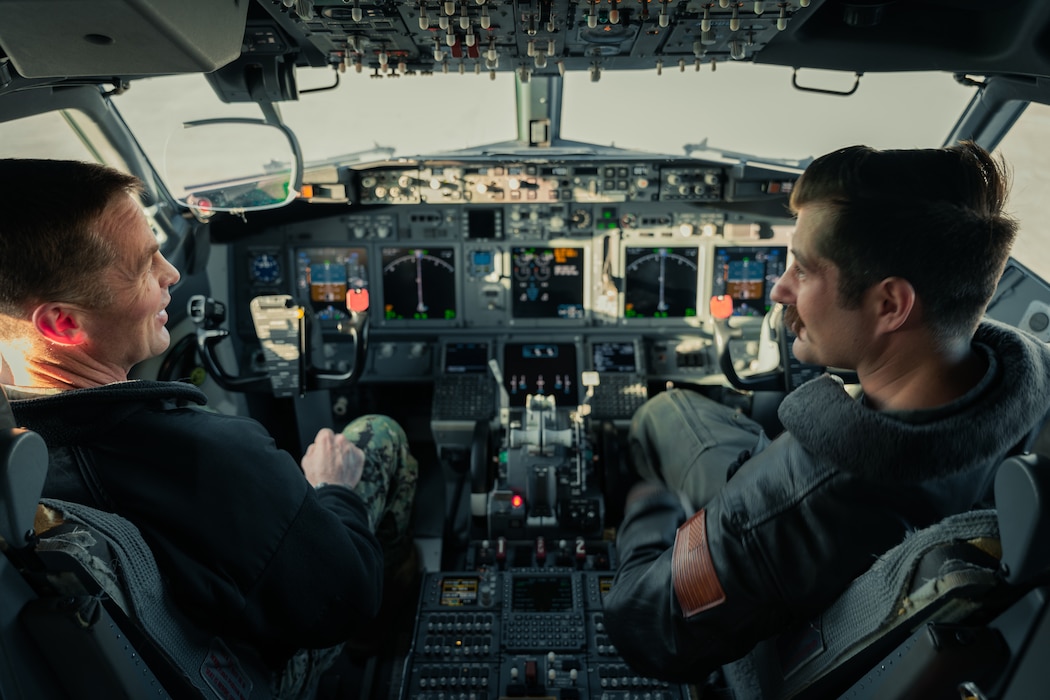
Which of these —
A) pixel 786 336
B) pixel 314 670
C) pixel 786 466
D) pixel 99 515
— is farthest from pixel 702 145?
pixel 99 515

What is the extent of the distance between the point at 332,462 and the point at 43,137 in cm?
189

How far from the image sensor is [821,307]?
Answer: 4.31 feet

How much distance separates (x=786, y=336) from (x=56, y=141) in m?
2.95

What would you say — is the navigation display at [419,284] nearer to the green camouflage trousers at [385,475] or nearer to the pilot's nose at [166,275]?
the green camouflage trousers at [385,475]

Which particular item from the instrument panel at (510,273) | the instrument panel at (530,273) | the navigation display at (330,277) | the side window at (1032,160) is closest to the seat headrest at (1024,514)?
the side window at (1032,160)

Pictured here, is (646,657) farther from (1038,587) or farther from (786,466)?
(1038,587)

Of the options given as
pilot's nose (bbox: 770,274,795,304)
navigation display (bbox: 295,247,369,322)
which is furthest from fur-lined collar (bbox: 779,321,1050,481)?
navigation display (bbox: 295,247,369,322)

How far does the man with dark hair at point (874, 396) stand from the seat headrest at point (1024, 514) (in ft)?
0.81

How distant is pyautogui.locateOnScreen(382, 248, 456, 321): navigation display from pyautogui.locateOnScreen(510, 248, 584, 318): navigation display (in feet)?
1.07

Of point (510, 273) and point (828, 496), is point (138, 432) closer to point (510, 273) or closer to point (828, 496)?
point (828, 496)

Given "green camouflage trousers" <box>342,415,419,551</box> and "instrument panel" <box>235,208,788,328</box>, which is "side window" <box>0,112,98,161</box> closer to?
"instrument panel" <box>235,208,788,328</box>

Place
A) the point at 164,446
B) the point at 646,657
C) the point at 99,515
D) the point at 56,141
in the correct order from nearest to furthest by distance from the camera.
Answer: the point at 99,515 < the point at 164,446 < the point at 646,657 < the point at 56,141

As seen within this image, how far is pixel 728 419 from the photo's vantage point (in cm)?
267

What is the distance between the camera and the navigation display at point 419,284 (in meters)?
3.64
